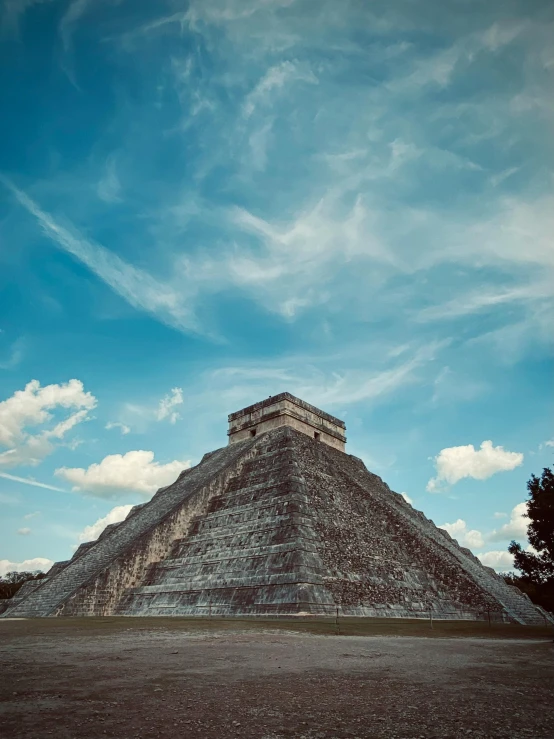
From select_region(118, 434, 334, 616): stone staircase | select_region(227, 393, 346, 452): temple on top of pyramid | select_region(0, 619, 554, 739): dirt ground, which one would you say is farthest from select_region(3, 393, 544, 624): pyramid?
select_region(0, 619, 554, 739): dirt ground

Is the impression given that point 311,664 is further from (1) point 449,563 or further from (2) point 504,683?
(1) point 449,563

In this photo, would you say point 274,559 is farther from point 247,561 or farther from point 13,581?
point 13,581

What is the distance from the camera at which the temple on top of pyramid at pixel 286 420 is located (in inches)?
1084

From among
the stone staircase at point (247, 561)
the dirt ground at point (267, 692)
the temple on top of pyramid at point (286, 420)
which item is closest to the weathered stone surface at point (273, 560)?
the stone staircase at point (247, 561)

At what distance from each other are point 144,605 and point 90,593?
1.95m

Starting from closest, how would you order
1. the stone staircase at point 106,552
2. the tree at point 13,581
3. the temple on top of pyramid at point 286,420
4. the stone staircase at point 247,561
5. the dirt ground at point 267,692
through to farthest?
the dirt ground at point 267,692 → the stone staircase at point 247,561 → the stone staircase at point 106,552 → the temple on top of pyramid at point 286,420 → the tree at point 13,581

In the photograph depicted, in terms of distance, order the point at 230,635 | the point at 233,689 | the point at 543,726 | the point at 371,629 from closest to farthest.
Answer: the point at 543,726 → the point at 233,689 → the point at 230,635 → the point at 371,629

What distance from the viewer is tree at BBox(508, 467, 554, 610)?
35.9 feet

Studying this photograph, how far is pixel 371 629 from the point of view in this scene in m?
11.9

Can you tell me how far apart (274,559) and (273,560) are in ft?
0.14

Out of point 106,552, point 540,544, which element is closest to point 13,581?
point 106,552

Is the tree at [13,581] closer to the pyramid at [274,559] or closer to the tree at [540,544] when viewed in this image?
the pyramid at [274,559]

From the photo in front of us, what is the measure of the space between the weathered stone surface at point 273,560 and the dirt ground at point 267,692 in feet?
24.0

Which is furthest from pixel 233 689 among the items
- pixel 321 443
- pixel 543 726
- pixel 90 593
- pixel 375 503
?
pixel 321 443
